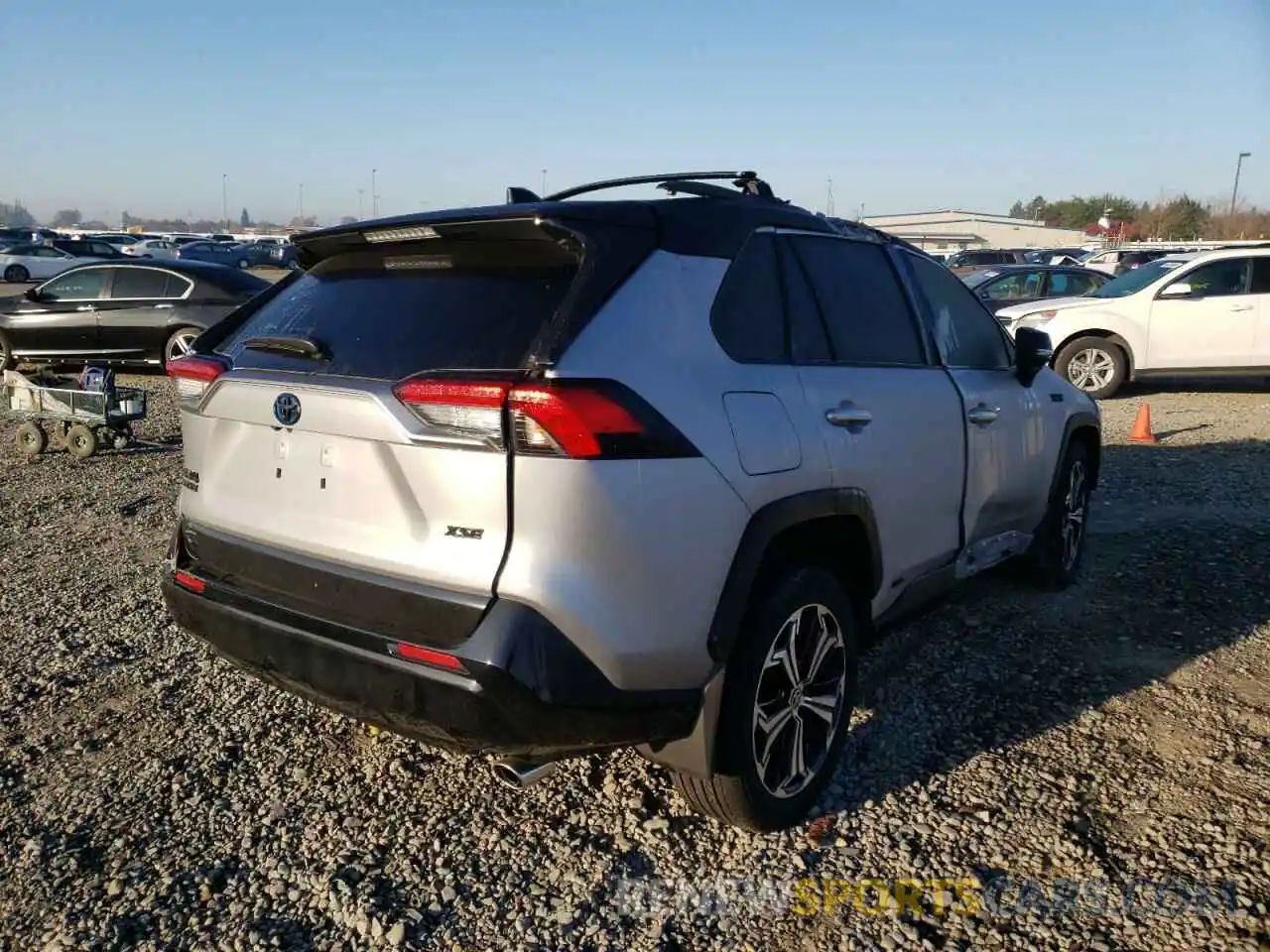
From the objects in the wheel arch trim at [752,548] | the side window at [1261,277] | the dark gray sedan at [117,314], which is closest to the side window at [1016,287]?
the side window at [1261,277]

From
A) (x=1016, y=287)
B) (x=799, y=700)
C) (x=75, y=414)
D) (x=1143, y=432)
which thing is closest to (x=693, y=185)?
(x=799, y=700)

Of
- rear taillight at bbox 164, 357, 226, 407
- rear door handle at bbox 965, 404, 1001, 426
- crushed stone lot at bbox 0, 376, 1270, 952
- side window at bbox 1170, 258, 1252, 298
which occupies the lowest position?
crushed stone lot at bbox 0, 376, 1270, 952

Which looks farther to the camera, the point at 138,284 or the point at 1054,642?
the point at 138,284

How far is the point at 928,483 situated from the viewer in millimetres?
3676

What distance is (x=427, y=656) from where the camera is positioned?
240cm

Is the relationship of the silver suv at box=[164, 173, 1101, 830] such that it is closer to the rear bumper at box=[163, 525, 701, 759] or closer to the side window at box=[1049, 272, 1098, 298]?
the rear bumper at box=[163, 525, 701, 759]

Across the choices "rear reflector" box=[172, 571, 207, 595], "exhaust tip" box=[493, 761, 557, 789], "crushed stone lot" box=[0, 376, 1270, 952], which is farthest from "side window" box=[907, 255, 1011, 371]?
"rear reflector" box=[172, 571, 207, 595]

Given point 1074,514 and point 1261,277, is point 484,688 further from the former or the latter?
point 1261,277

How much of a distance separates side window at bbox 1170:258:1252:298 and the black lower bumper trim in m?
12.1

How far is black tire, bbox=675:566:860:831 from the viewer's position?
2.73 m

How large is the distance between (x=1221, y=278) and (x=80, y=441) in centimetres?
1243

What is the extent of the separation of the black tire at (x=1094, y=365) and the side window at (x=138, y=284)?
36.6 feet

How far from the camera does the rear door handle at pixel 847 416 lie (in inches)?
122

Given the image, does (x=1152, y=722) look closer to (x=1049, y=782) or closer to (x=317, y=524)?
(x=1049, y=782)
